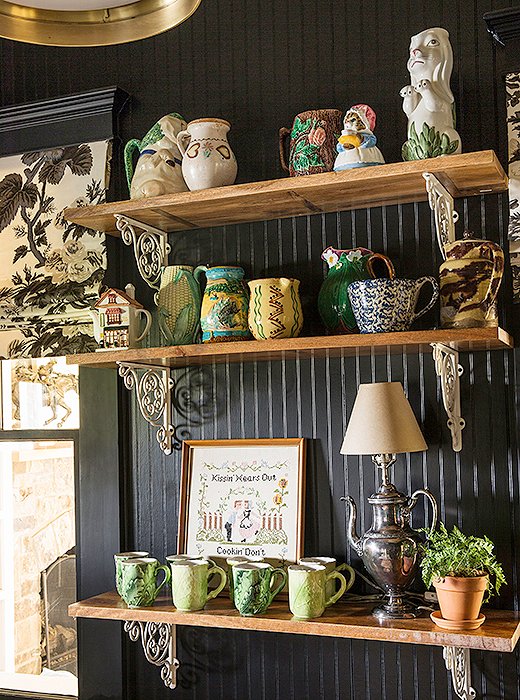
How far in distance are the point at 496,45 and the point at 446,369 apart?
0.75 metres

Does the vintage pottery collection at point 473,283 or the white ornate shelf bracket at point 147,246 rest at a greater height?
the white ornate shelf bracket at point 147,246

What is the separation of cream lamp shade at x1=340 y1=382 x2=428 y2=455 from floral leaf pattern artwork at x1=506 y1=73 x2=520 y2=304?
349 millimetres

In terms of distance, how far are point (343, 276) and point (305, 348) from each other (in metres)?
0.20

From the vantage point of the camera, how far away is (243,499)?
2.20 m

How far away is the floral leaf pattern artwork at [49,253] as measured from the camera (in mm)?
2389

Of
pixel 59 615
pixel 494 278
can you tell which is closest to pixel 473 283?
pixel 494 278

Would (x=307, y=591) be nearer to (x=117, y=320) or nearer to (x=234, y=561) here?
(x=234, y=561)

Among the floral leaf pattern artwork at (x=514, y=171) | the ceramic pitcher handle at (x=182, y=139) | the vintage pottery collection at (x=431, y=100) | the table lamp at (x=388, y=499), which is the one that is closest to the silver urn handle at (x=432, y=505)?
the table lamp at (x=388, y=499)

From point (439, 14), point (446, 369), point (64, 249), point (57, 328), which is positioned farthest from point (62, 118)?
point (446, 369)

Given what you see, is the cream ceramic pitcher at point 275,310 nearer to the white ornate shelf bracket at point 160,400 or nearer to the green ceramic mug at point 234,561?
the white ornate shelf bracket at point 160,400

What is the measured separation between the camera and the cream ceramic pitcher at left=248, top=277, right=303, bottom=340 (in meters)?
2.02

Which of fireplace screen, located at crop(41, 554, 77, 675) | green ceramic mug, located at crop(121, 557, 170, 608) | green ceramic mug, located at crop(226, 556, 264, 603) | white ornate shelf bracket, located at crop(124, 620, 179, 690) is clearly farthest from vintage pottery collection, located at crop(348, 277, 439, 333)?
fireplace screen, located at crop(41, 554, 77, 675)

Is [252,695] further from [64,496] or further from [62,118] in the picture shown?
[62,118]

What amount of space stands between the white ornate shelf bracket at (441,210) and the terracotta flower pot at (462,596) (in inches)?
26.1
